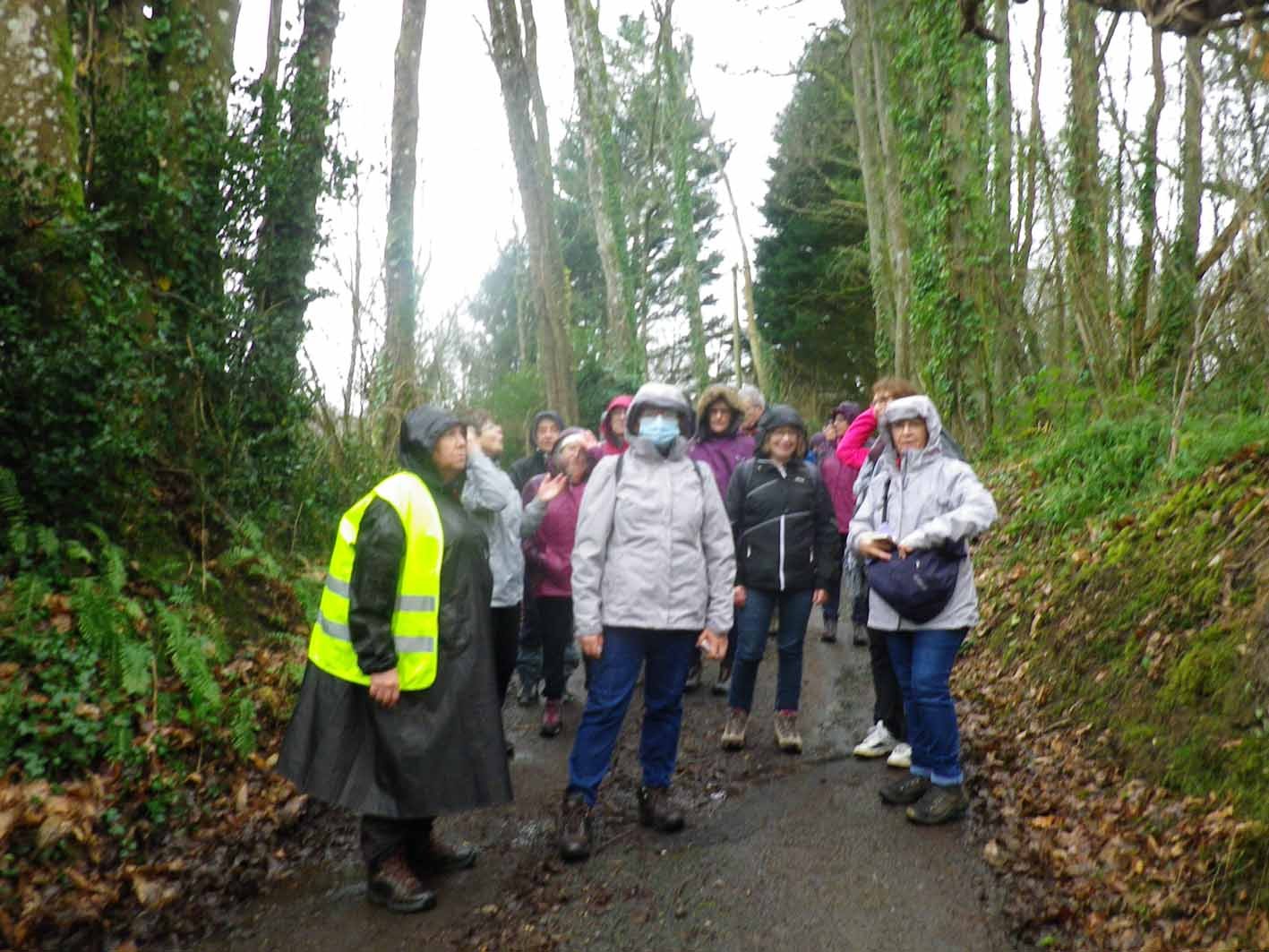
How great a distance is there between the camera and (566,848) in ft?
15.9

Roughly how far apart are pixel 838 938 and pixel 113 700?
3806mm

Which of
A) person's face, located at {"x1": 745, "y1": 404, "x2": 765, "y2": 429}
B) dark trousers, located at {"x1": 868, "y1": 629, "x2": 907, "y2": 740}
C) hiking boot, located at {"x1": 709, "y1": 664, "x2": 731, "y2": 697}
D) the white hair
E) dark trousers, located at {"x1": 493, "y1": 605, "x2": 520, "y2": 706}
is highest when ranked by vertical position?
the white hair

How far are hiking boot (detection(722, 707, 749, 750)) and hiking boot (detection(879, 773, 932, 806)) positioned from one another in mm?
1142

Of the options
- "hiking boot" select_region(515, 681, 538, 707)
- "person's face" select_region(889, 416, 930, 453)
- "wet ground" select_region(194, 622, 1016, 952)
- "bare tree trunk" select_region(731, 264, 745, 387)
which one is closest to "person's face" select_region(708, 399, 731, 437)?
"hiking boot" select_region(515, 681, 538, 707)

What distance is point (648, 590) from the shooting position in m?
5.02

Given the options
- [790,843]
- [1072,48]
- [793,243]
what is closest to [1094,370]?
[1072,48]

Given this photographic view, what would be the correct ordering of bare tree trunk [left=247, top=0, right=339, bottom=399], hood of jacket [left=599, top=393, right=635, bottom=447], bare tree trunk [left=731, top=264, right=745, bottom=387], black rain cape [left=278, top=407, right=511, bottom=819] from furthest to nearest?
bare tree trunk [left=731, top=264, right=745, bottom=387], bare tree trunk [left=247, top=0, right=339, bottom=399], hood of jacket [left=599, top=393, right=635, bottom=447], black rain cape [left=278, top=407, right=511, bottom=819]

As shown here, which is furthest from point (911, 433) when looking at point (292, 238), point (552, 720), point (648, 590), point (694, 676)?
point (292, 238)

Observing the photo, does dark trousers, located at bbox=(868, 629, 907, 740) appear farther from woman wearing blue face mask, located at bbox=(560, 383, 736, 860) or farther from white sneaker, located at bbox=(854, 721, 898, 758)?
woman wearing blue face mask, located at bbox=(560, 383, 736, 860)

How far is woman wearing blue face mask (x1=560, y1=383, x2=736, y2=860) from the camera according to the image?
501cm

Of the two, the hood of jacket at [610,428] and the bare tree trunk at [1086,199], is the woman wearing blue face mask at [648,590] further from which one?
the bare tree trunk at [1086,199]

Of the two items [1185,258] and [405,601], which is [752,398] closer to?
[1185,258]

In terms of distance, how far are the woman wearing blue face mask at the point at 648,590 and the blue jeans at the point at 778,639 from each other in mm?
1105

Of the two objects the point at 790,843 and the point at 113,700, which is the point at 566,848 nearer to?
the point at 790,843
